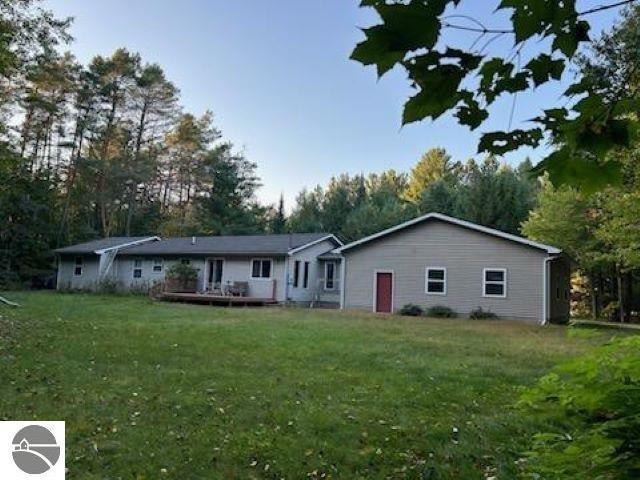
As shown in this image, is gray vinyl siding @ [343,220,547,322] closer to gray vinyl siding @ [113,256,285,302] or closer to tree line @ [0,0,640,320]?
tree line @ [0,0,640,320]

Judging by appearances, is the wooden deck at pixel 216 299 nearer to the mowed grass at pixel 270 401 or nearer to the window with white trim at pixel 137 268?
the window with white trim at pixel 137 268

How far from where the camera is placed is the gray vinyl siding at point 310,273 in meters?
23.4

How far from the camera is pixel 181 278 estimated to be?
2417cm

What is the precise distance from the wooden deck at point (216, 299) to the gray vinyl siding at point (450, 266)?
3944 mm

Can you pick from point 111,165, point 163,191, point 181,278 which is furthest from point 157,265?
point 163,191

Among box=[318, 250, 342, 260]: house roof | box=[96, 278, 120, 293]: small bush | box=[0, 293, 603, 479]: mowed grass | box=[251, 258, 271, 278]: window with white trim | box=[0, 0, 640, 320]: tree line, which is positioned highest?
box=[0, 0, 640, 320]: tree line

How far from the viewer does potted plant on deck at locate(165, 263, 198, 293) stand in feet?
78.5

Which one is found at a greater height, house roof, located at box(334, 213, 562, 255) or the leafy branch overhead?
house roof, located at box(334, 213, 562, 255)

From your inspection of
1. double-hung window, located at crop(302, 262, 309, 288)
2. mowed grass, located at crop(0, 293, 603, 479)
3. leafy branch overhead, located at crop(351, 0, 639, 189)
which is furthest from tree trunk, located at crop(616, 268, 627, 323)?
leafy branch overhead, located at crop(351, 0, 639, 189)

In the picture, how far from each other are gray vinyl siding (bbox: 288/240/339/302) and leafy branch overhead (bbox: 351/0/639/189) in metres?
21.6

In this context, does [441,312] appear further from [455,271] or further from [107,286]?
[107,286]

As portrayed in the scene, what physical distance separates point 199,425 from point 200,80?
15.2 metres

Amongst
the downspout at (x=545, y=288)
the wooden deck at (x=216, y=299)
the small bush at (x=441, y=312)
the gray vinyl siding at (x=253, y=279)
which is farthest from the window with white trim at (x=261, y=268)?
the downspout at (x=545, y=288)

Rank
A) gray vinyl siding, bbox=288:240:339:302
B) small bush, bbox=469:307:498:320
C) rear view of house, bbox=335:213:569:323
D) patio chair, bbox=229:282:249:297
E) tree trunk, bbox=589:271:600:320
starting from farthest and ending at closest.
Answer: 1. tree trunk, bbox=589:271:600:320
2. patio chair, bbox=229:282:249:297
3. gray vinyl siding, bbox=288:240:339:302
4. small bush, bbox=469:307:498:320
5. rear view of house, bbox=335:213:569:323
